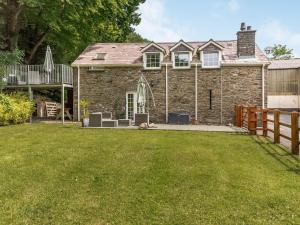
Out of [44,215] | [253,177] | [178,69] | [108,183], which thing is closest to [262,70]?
[178,69]

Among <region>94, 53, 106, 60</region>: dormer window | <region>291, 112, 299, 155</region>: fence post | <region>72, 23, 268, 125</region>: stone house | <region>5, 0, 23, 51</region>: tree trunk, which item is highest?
<region>5, 0, 23, 51</region>: tree trunk

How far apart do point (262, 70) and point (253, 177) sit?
16.6 meters

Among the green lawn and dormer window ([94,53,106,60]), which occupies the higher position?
→ dormer window ([94,53,106,60])

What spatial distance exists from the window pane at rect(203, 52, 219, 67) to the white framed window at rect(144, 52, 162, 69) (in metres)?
3.07

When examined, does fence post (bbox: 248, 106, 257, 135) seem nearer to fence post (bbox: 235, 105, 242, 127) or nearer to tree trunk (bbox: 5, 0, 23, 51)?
fence post (bbox: 235, 105, 242, 127)

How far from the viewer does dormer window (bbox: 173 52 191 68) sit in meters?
24.1

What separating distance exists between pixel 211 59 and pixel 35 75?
1199 cm

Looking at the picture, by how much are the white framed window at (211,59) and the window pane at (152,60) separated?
3087 mm

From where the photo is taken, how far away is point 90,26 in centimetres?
3083

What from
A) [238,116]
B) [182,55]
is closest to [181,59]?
[182,55]

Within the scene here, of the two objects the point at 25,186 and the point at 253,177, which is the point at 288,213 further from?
the point at 25,186

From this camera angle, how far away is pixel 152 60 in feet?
80.5

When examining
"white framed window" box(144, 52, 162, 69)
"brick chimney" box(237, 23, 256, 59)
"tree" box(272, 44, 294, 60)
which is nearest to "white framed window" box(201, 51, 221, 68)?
"brick chimney" box(237, 23, 256, 59)

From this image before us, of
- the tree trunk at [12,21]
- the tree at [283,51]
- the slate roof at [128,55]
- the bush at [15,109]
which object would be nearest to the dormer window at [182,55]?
the slate roof at [128,55]
